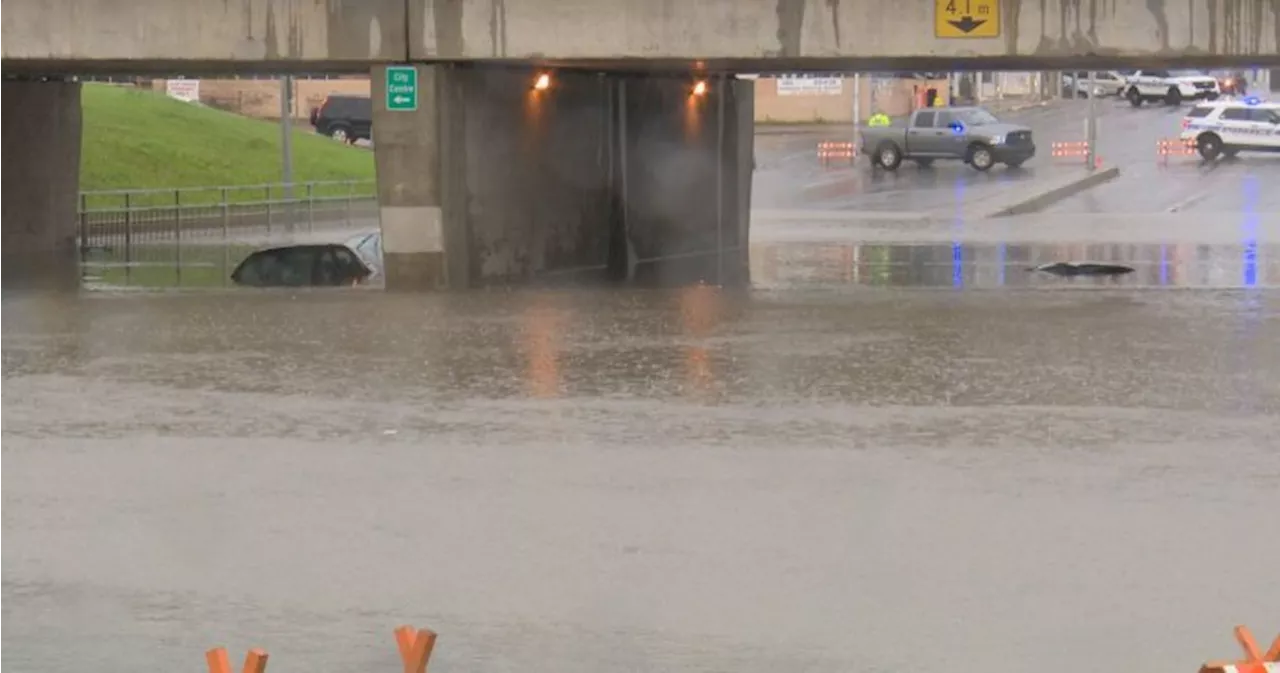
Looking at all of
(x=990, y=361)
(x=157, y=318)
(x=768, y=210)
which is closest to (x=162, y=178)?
(x=768, y=210)

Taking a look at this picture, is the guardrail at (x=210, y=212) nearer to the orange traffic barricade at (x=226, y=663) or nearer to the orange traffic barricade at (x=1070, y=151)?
the orange traffic barricade at (x=1070, y=151)

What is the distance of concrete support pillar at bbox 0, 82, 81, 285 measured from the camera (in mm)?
34375

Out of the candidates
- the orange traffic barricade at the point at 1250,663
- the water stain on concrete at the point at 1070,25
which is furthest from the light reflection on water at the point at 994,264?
the orange traffic barricade at the point at 1250,663

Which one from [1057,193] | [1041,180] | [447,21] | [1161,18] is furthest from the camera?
[1041,180]

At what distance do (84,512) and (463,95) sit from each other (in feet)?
51.0

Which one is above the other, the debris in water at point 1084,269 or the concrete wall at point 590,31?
the concrete wall at point 590,31

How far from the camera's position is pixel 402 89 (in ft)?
84.8

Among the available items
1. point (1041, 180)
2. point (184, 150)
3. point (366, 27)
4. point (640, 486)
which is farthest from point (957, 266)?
point (1041, 180)

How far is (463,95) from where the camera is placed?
2675 centimetres

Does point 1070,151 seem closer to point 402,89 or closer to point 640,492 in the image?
point 402,89

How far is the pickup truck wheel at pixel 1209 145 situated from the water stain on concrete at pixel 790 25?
130 ft

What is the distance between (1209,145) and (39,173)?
37.4 m

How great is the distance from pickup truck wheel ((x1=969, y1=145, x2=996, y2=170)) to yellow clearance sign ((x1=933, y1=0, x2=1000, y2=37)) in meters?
36.9

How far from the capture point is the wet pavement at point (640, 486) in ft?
29.7
